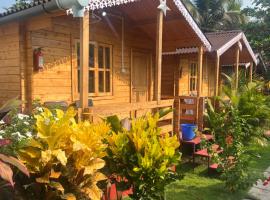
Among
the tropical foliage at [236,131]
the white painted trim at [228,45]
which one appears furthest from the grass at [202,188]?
the white painted trim at [228,45]

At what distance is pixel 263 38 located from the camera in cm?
1948

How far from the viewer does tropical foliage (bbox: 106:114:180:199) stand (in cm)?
365

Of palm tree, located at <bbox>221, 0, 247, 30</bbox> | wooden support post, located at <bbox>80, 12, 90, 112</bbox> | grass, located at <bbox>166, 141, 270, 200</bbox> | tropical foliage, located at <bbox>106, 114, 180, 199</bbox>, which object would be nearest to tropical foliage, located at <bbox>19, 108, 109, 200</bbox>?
tropical foliage, located at <bbox>106, 114, 180, 199</bbox>

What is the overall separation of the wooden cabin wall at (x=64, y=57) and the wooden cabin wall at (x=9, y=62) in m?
0.34

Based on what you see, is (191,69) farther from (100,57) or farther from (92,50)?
(92,50)

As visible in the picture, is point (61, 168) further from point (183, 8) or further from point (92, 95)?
point (183, 8)

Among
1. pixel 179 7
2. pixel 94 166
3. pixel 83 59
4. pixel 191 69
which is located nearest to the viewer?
pixel 94 166

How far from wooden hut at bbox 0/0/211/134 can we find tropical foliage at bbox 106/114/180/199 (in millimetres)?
1347

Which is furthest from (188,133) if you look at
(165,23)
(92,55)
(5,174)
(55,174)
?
(5,174)

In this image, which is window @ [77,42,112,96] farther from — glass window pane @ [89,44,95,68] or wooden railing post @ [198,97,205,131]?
wooden railing post @ [198,97,205,131]

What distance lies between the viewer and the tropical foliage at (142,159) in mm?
3648

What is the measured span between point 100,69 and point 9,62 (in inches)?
96.5

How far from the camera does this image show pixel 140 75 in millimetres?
10383

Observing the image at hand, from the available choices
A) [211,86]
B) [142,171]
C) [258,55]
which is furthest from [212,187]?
[258,55]
